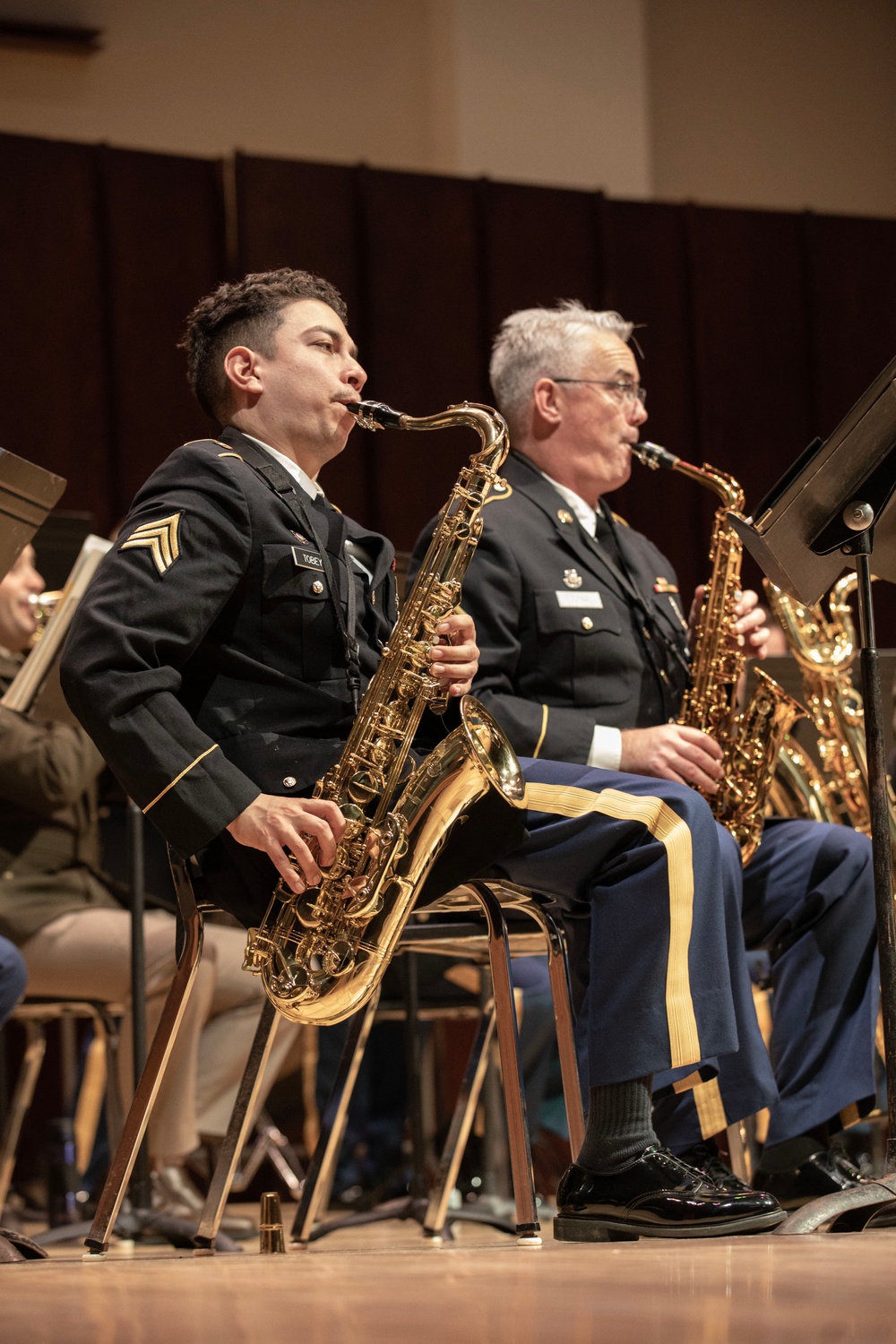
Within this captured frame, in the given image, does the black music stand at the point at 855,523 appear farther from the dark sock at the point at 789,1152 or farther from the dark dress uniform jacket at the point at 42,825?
the dark dress uniform jacket at the point at 42,825

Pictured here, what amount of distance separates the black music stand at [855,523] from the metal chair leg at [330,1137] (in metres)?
0.99

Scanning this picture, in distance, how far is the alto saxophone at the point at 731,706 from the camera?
3.23m

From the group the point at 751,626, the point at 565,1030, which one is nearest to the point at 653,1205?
the point at 565,1030

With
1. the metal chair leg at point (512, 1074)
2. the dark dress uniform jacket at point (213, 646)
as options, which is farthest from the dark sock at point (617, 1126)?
the dark dress uniform jacket at point (213, 646)

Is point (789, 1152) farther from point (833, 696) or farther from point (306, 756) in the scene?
point (833, 696)

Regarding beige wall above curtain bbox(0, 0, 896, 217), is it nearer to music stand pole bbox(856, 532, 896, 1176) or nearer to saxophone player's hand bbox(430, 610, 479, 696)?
saxophone player's hand bbox(430, 610, 479, 696)

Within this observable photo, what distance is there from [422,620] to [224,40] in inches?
205

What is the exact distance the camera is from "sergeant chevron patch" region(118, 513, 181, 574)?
2.46m

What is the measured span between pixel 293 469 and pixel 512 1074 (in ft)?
3.53

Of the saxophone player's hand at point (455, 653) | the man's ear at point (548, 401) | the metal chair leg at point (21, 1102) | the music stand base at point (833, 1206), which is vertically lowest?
the metal chair leg at point (21, 1102)

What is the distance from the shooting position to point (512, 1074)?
2.49 m

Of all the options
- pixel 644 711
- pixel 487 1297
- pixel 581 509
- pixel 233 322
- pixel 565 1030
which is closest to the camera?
pixel 487 1297

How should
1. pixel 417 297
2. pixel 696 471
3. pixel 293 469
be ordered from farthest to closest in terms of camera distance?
1. pixel 417 297
2. pixel 696 471
3. pixel 293 469

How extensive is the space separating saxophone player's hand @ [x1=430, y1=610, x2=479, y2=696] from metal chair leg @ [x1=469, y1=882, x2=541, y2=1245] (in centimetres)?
33
